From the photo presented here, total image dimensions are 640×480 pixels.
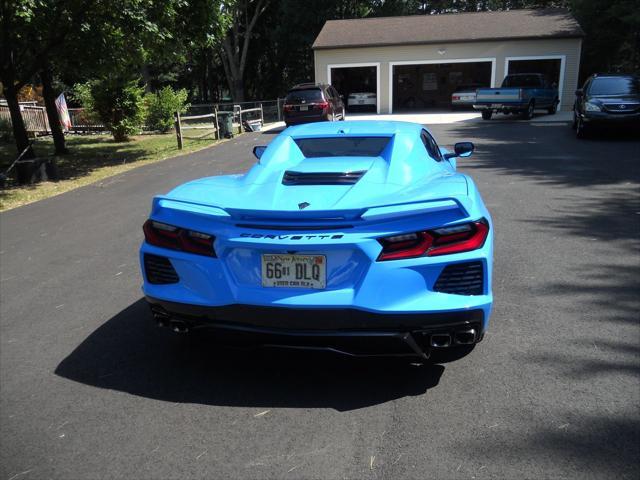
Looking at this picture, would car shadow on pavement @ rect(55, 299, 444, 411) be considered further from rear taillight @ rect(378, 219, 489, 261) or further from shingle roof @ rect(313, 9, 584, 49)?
shingle roof @ rect(313, 9, 584, 49)

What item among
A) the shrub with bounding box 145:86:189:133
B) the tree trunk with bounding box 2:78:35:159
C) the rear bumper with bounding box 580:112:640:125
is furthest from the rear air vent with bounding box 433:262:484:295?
the shrub with bounding box 145:86:189:133

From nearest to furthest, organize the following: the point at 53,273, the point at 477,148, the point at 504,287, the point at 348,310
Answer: the point at 348,310 < the point at 504,287 < the point at 53,273 < the point at 477,148

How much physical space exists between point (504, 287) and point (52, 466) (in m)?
3.67

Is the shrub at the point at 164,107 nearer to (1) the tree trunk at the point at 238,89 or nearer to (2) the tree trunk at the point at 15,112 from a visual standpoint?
(2) the tree trunk at the point at 15,112

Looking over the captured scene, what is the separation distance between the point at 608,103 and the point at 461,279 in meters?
14.3

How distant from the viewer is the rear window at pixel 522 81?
918 inches

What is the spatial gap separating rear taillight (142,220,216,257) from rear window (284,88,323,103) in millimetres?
17151

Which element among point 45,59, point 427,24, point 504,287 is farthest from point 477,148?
point 427,24

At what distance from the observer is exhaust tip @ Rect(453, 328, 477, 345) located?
2857 millimetres

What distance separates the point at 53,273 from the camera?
A: 18.3 feet

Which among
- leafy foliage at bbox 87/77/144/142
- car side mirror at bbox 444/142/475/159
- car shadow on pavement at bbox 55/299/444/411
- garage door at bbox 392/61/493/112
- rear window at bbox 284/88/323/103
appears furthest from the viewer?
garage door at bbox 392/61/493/112

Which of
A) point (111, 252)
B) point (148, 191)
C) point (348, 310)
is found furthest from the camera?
point (148, 191)

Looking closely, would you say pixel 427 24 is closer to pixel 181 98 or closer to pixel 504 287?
pixel 181 98

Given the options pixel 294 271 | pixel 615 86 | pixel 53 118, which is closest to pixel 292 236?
pixel 294 271
